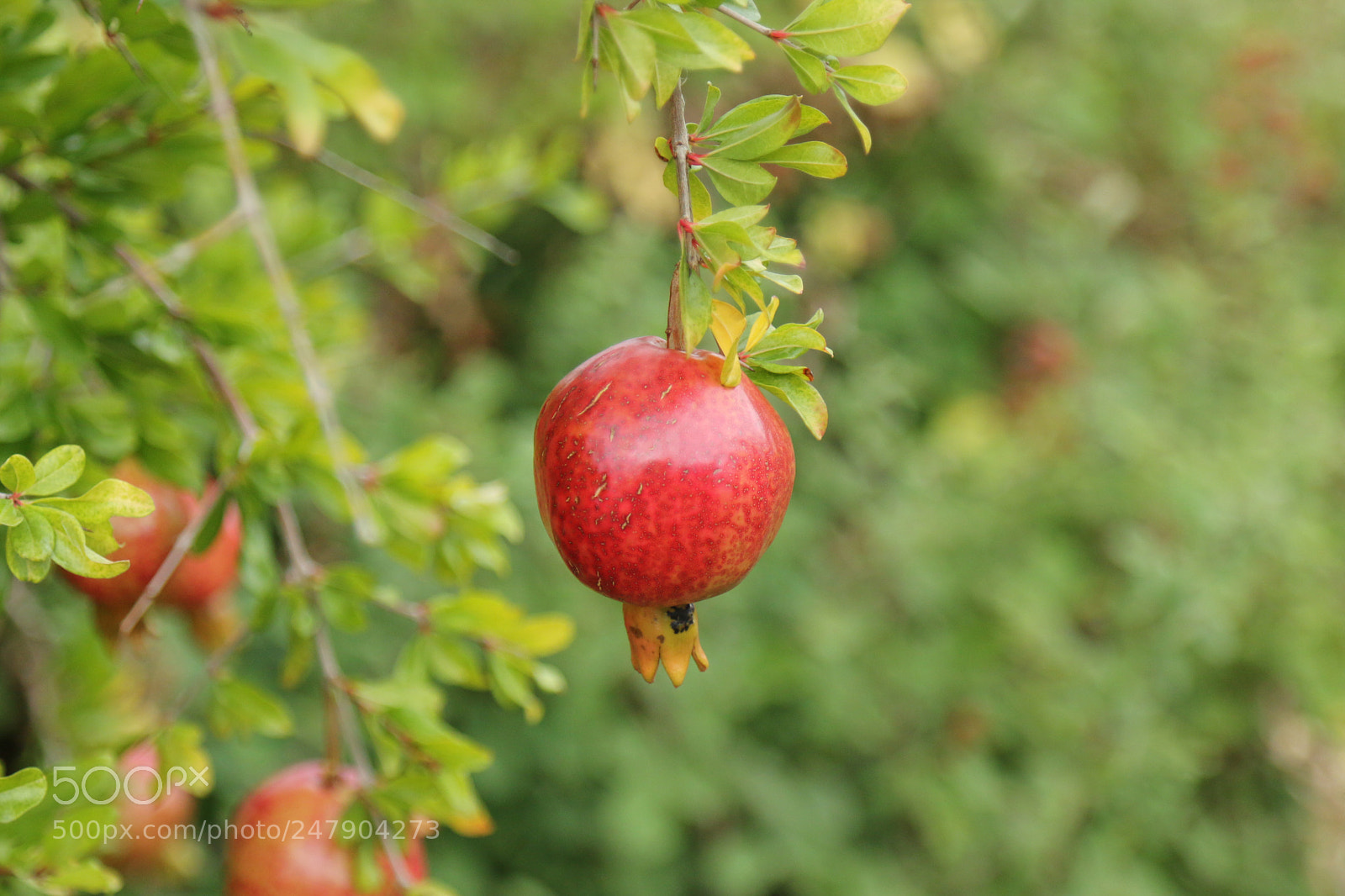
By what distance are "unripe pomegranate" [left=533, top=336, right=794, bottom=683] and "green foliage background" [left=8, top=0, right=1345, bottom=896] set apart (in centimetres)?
89

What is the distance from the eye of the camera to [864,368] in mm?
2209

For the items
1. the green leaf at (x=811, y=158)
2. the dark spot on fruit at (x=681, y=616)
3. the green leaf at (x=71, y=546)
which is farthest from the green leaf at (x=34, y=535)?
the green leaf at (x=811, y=158)

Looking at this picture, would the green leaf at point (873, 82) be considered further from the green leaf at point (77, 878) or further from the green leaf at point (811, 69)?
the green leaf at point (77, 878)

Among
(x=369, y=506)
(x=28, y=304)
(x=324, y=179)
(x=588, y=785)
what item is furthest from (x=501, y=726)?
(x=324, y=179)

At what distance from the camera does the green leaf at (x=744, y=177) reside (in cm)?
59

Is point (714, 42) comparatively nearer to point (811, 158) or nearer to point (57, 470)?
point (811, 158)

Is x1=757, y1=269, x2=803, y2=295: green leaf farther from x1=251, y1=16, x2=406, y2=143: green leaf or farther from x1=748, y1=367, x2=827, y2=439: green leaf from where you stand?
x1=251, y1=16, x2=406, y2=143: green leaf

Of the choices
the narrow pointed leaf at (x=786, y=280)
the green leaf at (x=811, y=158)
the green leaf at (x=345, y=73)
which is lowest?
the narrow pointed leaf at (x=786, y=280)

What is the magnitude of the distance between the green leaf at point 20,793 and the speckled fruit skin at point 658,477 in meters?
0.39

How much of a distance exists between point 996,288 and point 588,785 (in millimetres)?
1782

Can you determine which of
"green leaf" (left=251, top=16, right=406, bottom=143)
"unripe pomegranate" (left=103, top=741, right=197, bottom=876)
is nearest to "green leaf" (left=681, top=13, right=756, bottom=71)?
"green leaf" (left=251, top=16, right=406, bottom=143)

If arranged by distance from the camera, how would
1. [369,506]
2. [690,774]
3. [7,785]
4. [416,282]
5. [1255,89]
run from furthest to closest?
1. [1255,89]
2. [690,774]
3. [416,282]
4. [369,506]
5. [7,785]

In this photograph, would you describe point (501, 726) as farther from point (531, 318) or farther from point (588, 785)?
point (531, 318)

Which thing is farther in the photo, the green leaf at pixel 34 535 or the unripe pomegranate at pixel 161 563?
the unripe pomegranate at pixel 161 563
